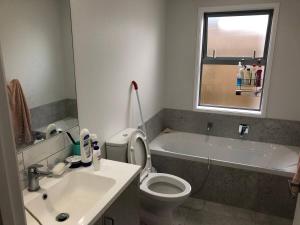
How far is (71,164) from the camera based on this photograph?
5.02ft

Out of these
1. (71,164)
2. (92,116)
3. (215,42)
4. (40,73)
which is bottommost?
(71,164)

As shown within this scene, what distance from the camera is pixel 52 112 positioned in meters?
1.51

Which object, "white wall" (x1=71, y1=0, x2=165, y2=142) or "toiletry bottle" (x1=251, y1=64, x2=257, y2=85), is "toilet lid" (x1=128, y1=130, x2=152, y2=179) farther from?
"toiletry bottle" (x1=251, y1=64, x2=257, y2=85)

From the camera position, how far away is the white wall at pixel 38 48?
1.21 meters

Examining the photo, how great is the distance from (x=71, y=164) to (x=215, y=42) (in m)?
2.43

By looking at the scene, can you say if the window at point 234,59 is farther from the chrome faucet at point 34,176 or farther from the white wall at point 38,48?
the chrome faucet at point 34,176

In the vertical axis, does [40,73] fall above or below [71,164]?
above

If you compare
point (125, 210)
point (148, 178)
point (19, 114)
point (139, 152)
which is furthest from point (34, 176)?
point (148, 178)

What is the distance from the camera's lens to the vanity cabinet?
49.7 inches

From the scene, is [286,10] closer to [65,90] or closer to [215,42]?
[215,42]

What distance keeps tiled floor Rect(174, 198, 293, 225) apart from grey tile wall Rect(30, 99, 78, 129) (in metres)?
1.52

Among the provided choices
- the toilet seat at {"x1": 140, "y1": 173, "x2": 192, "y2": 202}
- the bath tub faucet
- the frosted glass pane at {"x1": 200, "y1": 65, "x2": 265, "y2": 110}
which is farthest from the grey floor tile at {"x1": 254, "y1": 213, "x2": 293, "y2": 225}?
the frosted glass pane at {"x1": 200, "y1": 65, "x2": 265, "y2": 110}

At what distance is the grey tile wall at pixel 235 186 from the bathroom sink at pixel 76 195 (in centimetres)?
129

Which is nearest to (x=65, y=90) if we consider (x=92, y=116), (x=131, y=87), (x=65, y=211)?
(x=92, y=116)
